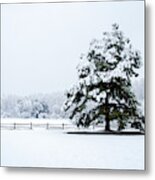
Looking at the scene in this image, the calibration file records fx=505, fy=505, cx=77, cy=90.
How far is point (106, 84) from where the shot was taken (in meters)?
1.84

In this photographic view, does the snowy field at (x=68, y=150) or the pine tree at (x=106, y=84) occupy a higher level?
the pine tree at (x=106, y=84)

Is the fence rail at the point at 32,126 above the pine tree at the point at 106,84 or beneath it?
beneath

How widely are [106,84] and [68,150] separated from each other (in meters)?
0.28

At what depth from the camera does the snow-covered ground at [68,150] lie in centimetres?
181

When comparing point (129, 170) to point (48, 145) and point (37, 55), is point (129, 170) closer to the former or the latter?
point (48, 145)

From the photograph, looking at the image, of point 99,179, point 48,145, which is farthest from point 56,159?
point 99,179

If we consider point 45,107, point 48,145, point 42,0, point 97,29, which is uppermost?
point 42,0

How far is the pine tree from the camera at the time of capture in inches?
71.8

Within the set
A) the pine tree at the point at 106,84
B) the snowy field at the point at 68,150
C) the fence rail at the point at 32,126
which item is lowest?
the snowy field at the point at 68,150

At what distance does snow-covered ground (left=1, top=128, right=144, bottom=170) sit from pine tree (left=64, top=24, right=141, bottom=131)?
6 cm

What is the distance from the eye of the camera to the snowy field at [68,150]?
5.93ft

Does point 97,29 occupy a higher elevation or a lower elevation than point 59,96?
higher

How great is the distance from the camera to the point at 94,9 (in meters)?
1.84

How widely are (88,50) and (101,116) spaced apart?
0.25m
